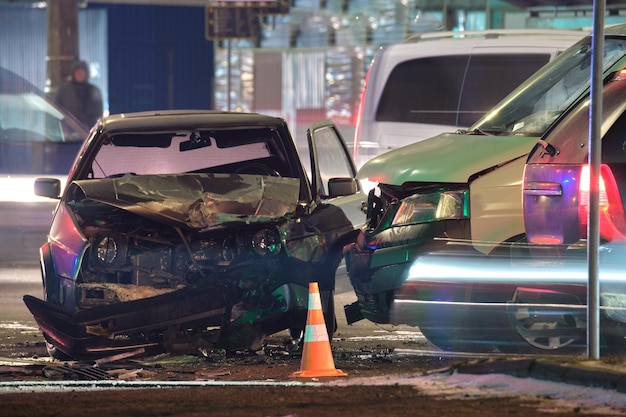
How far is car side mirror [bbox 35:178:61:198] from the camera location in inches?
447

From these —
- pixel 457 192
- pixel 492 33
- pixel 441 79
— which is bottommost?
pixel 457 192

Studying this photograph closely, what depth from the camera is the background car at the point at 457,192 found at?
376 inches

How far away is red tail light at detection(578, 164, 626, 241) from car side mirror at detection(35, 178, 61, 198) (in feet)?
13.1

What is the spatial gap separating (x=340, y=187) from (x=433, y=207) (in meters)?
1.57

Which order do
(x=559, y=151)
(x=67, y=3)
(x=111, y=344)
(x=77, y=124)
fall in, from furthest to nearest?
(x=67, y=3)
(x=77, y=124)
(x=111, y=344)
(x=559, y=151)

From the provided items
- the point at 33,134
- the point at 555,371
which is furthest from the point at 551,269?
the point at 33,134

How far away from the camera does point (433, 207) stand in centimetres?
971

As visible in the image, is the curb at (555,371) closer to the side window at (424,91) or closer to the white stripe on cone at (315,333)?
the white stripe on cone at (315,333)

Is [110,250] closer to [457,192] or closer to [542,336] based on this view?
[457,192]

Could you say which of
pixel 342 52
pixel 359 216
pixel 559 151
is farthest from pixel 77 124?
pixel 342 52

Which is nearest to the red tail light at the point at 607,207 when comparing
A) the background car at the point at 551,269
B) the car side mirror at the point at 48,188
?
the background car at the point at 551,269

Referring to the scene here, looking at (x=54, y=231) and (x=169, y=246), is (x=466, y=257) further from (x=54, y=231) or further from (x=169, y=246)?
(x=54, y=231)

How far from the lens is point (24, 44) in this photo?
42.0 meters

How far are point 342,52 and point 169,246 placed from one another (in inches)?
883
